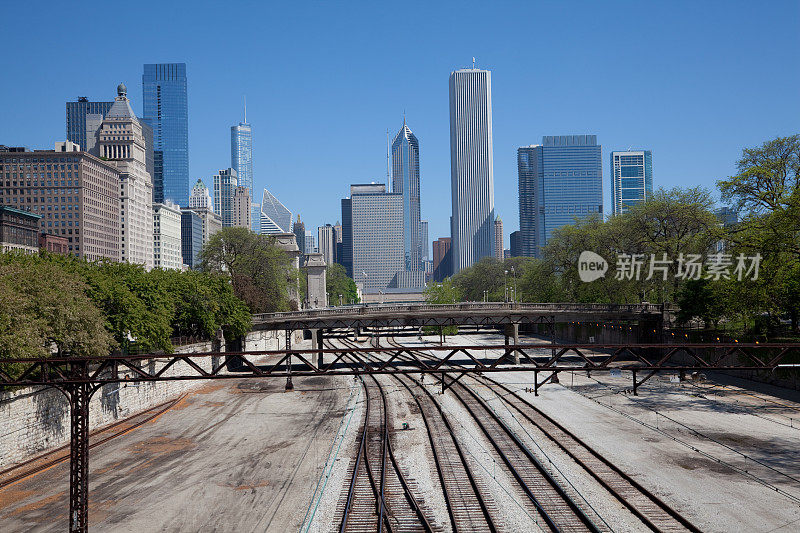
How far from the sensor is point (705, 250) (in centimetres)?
6231

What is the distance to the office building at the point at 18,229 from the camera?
12638 centimetres

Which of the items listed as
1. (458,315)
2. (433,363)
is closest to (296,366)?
(433,363)

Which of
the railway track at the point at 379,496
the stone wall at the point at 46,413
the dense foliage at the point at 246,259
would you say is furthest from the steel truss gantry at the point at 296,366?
the dense foliage at the point at 246,259

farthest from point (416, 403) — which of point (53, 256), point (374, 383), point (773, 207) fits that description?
point (773, 207)

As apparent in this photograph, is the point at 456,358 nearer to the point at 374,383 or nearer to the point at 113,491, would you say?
the point at 374,383

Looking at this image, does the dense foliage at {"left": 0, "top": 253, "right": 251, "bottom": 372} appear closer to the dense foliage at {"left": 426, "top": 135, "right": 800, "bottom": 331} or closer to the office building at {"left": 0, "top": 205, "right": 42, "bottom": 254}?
the dense foliage at {"left": 426, "top": 135, "right": 800, "bottom": 331}

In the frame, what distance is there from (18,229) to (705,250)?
139717 mm

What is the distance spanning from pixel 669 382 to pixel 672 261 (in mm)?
18974

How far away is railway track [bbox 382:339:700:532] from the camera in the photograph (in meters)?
22.2

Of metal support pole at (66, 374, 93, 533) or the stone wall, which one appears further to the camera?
the stone wall

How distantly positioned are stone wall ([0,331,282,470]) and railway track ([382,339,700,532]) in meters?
27.1

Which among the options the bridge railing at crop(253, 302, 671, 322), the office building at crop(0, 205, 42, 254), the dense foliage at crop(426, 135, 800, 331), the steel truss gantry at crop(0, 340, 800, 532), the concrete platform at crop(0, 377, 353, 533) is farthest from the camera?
the office building at crop(0, 205, 42, 254)

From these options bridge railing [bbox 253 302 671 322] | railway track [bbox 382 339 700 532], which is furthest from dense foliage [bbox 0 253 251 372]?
railway track [bbox 382 339 700 532]

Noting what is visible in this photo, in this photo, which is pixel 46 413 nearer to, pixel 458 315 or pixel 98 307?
pixel 98 307
